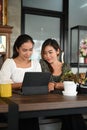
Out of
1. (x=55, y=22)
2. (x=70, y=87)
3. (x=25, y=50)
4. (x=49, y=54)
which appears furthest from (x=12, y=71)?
(x=55, y=22)

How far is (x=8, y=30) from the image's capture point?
352 cm

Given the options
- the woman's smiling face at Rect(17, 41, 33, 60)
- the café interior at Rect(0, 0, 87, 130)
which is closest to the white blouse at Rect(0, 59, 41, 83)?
the woman's smiling face at Rect(17, 41, 33, 60)

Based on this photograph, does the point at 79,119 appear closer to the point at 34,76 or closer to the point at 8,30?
the point at 34,76

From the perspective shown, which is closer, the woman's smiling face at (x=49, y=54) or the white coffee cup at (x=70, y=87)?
the white coffee cup at (x=70, y=87)

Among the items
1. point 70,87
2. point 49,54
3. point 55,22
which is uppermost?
point 55,22

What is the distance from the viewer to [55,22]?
15.4 feet

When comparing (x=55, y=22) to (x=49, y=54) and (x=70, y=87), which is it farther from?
(x=70, y=87)

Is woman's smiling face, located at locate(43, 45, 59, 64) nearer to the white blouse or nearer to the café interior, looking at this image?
the white blouse

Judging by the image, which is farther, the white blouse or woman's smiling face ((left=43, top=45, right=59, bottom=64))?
woman's smiling face ((left=43, top=45, right=59, bottom=64))

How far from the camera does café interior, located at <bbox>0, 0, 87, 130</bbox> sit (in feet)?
13.3

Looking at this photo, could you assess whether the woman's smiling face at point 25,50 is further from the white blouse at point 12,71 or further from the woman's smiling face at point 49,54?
the woman's smiling face at point 49,54

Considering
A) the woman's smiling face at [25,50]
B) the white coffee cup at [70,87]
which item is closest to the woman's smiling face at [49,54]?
the woman's smiling face at [25,50]

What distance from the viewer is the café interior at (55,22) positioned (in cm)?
405

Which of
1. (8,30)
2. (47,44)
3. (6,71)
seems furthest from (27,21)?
(6,71)
